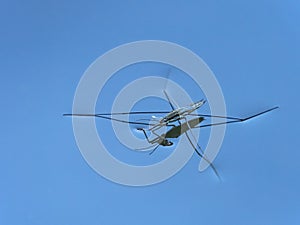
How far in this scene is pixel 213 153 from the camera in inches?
28.8

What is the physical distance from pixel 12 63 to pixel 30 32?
76 millimetres

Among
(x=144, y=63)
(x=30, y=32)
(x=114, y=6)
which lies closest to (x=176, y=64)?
(x=144, y=63)

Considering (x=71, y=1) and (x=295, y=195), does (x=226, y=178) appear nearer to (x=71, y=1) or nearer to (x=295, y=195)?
(x=295, y=195)

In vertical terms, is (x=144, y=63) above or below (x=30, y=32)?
below

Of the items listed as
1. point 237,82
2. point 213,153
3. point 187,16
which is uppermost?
point 187,16

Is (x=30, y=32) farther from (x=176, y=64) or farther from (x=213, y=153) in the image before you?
(x=213, y=153)

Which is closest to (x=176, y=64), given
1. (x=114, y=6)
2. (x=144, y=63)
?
(x=144, y=63)

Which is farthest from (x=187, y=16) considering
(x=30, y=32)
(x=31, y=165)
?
(x=31, y=165)

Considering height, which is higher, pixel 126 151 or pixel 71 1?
pixel 71 1

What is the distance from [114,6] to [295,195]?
1.80 feet

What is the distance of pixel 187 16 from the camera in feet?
2.56

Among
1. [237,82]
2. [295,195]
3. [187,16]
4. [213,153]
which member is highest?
[187,16]

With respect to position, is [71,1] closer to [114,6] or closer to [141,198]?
[114,6]

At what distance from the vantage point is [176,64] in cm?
75
